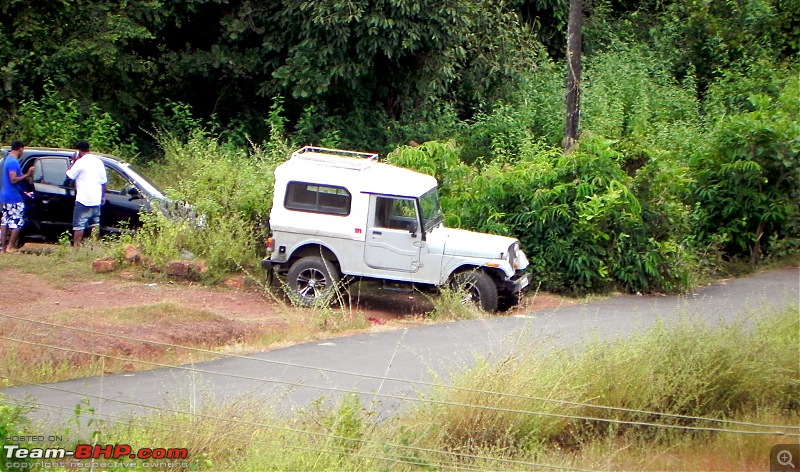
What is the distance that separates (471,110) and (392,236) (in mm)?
10456

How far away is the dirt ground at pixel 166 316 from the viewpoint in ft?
30.4

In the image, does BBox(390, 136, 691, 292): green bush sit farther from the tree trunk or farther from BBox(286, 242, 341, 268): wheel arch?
BBox(286, 242, 341, 268): wheel arch

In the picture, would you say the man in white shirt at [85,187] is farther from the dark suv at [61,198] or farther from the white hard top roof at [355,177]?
the white hard top roof at [355,177]

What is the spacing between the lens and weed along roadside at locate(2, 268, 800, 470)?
6602mm

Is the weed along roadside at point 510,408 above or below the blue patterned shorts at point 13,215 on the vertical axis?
below

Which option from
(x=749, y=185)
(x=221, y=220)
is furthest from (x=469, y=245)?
(x=749, y=185)

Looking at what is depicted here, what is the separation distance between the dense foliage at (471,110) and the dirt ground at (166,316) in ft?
2.74

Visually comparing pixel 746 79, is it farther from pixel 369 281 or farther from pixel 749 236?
pixel 369 281

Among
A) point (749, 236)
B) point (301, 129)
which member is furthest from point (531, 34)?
point (749, 236)

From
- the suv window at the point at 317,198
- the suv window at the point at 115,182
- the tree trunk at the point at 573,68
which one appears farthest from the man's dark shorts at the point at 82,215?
the tree trunk at the point at 573,68

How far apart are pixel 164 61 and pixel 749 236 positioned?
12.7 metres

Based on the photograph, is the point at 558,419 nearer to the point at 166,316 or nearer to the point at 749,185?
the point at 166,316

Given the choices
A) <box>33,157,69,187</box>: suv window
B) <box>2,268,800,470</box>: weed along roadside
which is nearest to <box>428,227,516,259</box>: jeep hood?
<box>2,268,800,470</box>: weed along roadside

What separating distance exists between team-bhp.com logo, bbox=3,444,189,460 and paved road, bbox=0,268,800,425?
773 millimetres
